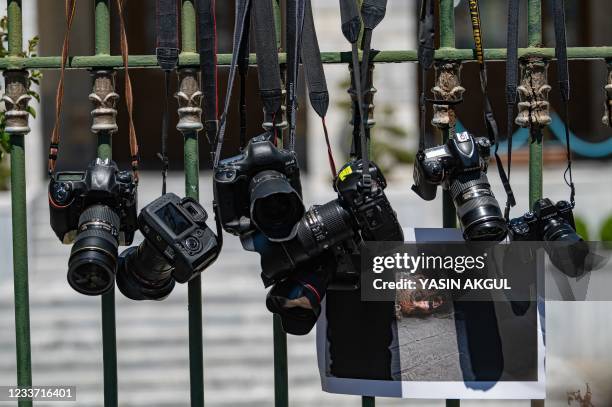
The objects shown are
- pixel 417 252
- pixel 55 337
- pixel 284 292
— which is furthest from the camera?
pixel 55 337

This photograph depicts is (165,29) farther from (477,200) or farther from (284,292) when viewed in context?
(477,200)

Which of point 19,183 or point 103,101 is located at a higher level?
point 103,101

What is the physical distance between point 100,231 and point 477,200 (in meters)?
0.91

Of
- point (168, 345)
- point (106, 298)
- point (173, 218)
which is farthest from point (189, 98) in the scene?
point (168, 345)

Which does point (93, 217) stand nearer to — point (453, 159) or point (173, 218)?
point (173, 218)

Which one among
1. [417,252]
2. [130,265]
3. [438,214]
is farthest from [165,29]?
[438,214]

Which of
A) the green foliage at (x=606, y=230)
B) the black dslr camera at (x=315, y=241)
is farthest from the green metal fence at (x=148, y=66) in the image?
the green foliage at (x=606, y=230)

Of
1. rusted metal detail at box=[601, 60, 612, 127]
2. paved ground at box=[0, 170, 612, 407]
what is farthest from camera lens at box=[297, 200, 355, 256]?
paved ground at box=[0, 170, 612, 407]

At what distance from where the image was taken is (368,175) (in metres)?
2.25

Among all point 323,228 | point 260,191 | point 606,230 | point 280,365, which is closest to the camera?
point 260,191

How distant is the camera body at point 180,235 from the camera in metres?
2.25

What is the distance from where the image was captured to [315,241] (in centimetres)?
223

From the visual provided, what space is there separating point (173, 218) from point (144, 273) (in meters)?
0.17

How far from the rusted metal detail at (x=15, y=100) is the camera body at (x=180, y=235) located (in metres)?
0.46
